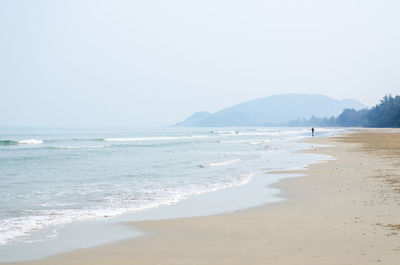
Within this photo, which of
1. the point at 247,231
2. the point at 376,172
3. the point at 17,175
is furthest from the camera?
the point at 17,175

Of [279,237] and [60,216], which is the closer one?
[279,237]

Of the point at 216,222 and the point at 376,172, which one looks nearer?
the point at 216,222

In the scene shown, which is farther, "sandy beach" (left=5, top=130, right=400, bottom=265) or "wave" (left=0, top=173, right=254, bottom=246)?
"wave" (left=0, top=173, right=254, bottom=246)

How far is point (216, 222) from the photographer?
26.3 ft

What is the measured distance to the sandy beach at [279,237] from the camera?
5559 mm

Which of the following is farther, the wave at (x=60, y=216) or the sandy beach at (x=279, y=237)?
the wave at (x=60, y=216)

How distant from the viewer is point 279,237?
664cm

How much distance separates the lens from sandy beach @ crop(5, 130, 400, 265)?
5.56 m

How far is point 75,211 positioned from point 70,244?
2.91 meters

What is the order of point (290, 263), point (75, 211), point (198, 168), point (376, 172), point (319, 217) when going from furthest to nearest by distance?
point (198, 168) < point (376, 172) < point (75, 211) < point (319, 217) < point (290, 263)

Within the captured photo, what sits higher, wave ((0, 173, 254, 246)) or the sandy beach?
the sandy beach

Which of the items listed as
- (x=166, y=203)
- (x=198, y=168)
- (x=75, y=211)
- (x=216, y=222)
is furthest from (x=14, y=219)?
(x=198, y=168)

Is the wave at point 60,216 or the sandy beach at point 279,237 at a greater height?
the sandy beach at point 279,237

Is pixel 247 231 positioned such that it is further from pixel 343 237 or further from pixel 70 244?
pixel 70 244
